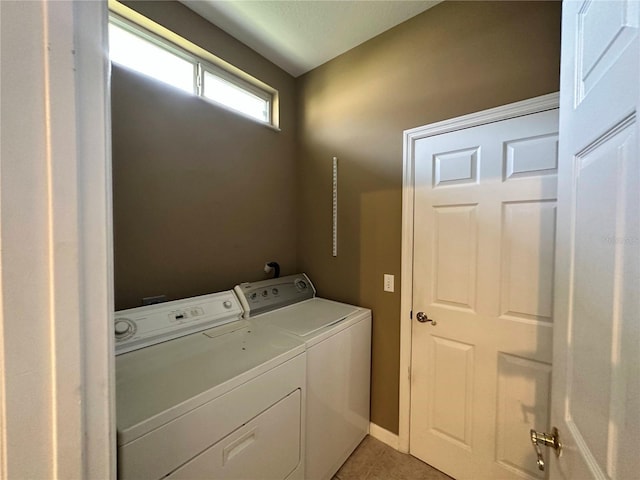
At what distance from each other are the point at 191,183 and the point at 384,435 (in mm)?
2175

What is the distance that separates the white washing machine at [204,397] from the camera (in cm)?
Result: 80

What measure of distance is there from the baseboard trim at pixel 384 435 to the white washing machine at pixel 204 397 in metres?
0.76

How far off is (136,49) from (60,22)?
1620 millimetres

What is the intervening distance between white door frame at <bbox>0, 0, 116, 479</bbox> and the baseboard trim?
1.91 meters

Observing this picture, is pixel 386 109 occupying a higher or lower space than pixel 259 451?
higher

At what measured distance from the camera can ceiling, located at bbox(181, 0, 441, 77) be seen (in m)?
1.55

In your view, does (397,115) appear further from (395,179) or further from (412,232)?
(412,232)

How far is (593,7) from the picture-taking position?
59cm

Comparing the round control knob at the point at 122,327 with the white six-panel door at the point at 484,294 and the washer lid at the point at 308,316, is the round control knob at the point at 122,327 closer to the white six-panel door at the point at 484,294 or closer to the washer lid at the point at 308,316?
the washer lid at the point at 308,316

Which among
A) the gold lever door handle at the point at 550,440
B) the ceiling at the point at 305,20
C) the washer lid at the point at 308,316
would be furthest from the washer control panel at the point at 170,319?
the ceiling at the point at 305,20

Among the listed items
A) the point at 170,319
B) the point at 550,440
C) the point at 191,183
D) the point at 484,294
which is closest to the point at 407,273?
the point at 484,294

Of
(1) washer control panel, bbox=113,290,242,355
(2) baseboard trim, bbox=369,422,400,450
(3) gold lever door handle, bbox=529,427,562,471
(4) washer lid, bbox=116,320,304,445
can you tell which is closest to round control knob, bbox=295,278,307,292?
(1) washer control panel, bbox=113,290,242,355

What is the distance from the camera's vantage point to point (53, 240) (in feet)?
1.06

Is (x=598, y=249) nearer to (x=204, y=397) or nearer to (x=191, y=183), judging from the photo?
(x=204, y=397)
